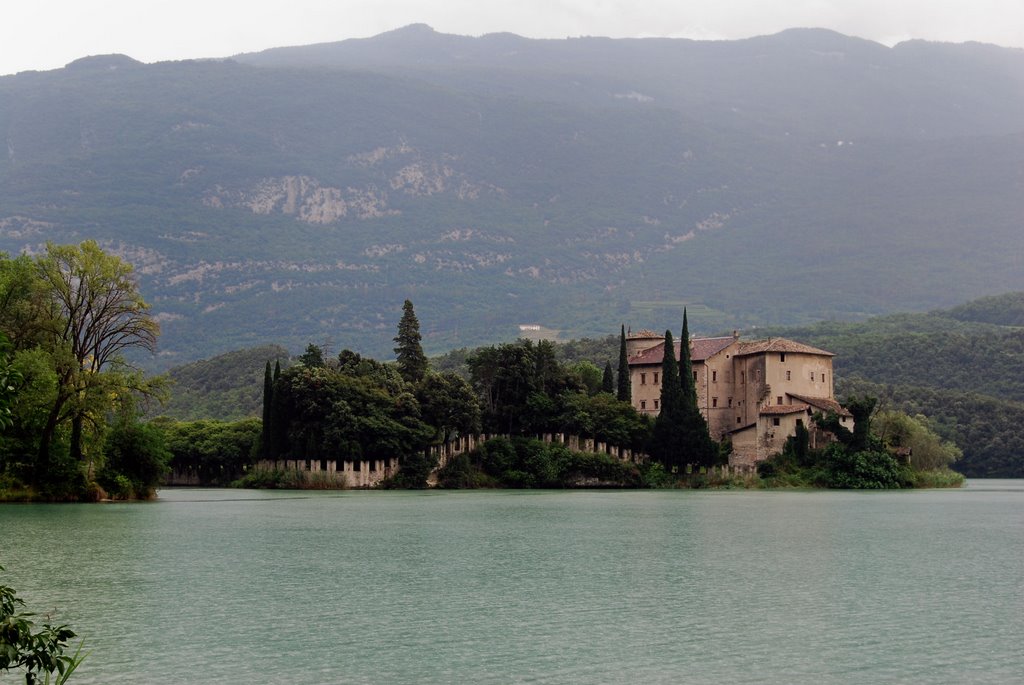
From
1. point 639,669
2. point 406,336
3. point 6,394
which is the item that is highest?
point 406,336

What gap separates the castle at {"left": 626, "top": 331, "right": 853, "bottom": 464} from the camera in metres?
77.8

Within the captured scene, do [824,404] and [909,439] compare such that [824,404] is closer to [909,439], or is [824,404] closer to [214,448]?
[909,439]

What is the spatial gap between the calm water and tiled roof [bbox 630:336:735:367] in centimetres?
3740

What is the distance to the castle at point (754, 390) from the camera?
255ft

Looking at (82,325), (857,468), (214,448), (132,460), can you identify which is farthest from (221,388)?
(82,325)

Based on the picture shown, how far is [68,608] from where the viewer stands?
2291 cm

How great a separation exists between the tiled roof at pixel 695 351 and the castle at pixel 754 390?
0.06 metres

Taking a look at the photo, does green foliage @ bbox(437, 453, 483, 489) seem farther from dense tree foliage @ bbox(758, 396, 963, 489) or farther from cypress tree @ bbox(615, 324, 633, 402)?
dense tree foliage @ bbox(758, 396, 963, 489)

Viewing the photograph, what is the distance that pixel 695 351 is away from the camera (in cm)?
8550

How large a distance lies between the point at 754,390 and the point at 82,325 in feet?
143

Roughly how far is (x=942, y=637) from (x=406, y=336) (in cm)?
6730

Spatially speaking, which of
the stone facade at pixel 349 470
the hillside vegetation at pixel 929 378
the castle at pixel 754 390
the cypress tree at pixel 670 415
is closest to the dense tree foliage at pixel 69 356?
the stone facade at pixel 349 470

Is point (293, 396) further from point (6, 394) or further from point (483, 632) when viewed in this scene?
point (6, 394)

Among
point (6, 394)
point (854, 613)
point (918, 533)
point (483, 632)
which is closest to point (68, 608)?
point (483, 632)
